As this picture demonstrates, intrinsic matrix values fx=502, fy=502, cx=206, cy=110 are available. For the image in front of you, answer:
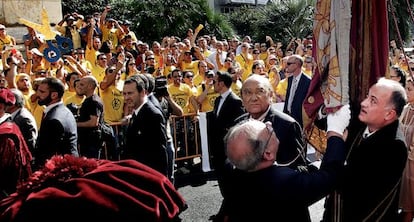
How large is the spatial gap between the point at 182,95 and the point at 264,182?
19.7 ft

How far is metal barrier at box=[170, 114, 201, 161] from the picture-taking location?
8.05 m

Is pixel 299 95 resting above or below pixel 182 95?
above

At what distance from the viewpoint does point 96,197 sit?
1.71m

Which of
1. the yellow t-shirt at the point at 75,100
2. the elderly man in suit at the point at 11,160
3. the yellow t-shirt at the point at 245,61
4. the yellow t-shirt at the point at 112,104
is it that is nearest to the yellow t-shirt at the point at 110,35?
the yellow t-shirt at the point at 245,61

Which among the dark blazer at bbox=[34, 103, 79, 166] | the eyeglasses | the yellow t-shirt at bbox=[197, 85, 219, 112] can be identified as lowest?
the yellow t-shirt at bbox=[197, 85, 219, 112]

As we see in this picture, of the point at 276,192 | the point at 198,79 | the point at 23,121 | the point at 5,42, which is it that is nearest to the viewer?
the point at 276,192

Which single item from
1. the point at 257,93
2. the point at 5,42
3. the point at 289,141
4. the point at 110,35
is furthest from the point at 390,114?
the point at 110,35

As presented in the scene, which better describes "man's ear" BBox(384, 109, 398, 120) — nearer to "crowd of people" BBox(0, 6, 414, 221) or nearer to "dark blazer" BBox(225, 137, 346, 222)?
"crowd of people" BBox(0, 6, 414, 221)

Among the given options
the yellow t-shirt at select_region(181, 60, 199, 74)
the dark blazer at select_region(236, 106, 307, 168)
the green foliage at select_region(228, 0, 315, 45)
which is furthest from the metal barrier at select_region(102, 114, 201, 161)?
the green foliage at select_region(228, 0, 315, 45)

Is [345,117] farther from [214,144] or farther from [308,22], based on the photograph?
[308,22]

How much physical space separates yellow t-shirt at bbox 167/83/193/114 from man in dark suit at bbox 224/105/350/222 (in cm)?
582

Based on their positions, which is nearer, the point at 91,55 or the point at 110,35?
the point at 91,55

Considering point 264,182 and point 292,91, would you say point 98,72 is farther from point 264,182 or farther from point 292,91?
point 264,182

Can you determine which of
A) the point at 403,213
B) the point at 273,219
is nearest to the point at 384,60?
the point at 273,219
